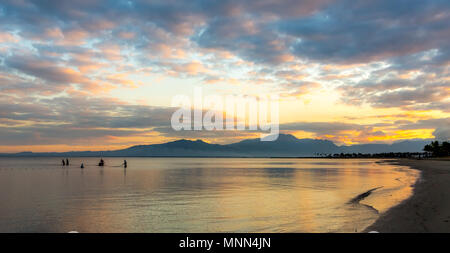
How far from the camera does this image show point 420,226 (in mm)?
14242

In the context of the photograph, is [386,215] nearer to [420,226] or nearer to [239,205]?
[420,226]

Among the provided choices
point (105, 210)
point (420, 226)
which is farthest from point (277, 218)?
point (105, 210)

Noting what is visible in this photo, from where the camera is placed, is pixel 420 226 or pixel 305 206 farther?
pixel 305 206
